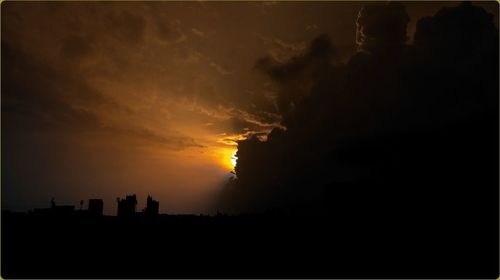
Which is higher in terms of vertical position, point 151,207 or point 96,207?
point 151,207

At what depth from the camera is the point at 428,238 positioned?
62.3 metres

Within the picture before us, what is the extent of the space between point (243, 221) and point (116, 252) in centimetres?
1959

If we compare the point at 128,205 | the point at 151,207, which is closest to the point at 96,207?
the point at 128,205

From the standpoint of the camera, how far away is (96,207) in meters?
41.2

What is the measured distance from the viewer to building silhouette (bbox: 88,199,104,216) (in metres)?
40.6

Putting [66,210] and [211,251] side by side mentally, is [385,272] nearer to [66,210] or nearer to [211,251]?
[211,251]

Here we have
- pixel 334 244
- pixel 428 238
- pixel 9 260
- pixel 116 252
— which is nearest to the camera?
pixel 9 260

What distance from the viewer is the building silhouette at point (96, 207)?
40.6 m

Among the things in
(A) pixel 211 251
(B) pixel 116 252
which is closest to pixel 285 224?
(A) pixel 211 251

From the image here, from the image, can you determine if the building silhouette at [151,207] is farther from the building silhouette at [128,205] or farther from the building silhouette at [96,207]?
the building silhouette at [96,207]

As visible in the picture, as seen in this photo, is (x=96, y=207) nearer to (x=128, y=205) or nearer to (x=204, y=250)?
(x=128, y=205)

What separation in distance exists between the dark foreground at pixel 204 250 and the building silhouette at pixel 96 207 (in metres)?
1.29

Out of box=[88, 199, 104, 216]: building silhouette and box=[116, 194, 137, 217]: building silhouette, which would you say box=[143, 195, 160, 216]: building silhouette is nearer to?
box=[116, 194, 137, 217]: building silhouette

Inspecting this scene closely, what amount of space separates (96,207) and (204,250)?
13.1 metres
